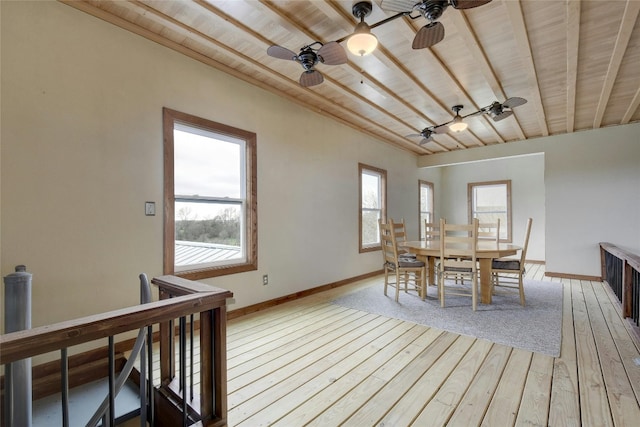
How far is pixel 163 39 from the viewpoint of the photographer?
2674 mm

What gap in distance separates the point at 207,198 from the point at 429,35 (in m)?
2.50

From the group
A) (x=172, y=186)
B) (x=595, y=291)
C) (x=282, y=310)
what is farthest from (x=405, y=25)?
(x=595, y=291)

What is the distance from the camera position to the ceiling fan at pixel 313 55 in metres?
2.30

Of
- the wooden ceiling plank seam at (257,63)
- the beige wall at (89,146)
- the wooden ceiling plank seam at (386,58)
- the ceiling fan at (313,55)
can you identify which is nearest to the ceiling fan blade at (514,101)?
the wooden ceiling plank seam at (386,58)

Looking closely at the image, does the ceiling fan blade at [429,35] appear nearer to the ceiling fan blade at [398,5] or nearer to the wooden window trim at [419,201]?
the ceiling fan blade at [398,5]

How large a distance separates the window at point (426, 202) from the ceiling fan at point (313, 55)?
541cm

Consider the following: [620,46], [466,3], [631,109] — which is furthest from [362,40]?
[631,109]

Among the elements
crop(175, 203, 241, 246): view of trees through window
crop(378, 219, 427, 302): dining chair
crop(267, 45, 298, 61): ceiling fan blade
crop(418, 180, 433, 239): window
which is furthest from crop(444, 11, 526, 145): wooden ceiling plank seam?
crop(418, 180, 433, 239): window

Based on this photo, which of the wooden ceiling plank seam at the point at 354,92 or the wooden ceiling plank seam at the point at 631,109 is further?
the wooden ceiling plank seam at the point at 631,109

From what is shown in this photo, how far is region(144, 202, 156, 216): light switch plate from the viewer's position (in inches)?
102

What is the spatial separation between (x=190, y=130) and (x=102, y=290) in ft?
5.44

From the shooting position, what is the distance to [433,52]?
286 centimetres

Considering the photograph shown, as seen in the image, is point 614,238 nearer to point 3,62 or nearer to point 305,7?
point 305,7

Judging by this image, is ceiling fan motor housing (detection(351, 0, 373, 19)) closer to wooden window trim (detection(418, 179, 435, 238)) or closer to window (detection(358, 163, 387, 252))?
window (detection(358, 163, 387, 252))
